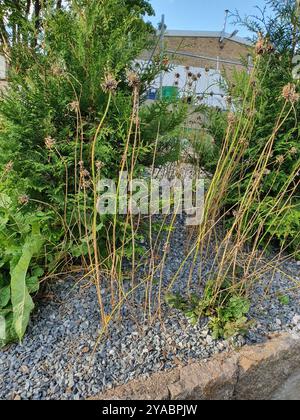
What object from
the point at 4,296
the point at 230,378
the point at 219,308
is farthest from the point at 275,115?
the point at 4,296

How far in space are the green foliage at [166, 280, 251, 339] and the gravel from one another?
4 cm

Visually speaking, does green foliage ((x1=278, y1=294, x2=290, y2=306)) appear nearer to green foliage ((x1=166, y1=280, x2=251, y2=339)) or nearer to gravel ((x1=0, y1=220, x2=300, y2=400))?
gravel ((x1=0, y1=220, x2=300, y2=400))

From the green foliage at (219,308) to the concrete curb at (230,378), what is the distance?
0.33 feet

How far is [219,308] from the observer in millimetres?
1548

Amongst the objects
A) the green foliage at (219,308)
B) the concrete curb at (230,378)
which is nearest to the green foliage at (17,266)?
the concrete curb at (230,378)

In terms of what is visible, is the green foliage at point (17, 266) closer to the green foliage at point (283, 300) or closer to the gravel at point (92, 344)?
the gravel at point (92, 344)

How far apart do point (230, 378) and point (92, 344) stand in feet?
1.93

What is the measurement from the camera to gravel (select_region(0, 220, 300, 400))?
122 cm

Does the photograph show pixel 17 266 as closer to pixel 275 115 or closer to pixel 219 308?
pixel 219 308

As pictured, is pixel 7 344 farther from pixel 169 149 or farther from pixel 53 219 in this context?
pixel 169 149

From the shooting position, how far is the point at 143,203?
1677 millimetres

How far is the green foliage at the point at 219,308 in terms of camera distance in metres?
1.48

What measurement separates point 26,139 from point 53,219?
0.42 meters
